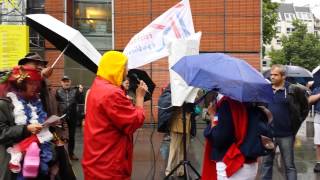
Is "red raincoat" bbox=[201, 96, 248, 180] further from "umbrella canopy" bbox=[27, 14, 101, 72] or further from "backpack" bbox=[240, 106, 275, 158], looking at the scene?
"umbrella canopy" bbox=[27, 14, 101, 72]

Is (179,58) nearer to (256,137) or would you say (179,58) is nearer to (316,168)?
(256,137)

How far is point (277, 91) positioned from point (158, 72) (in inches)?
369

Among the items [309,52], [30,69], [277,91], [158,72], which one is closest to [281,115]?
[277,91]

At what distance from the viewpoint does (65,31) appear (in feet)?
15.9

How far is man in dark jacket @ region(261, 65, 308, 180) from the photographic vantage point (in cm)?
636

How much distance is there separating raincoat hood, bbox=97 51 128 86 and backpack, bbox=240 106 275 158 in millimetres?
1221

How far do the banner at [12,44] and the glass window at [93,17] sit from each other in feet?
23.2

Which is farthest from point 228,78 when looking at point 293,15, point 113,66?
point 293,15

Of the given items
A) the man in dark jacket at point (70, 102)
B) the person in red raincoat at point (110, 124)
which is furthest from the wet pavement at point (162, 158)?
the person in red raincoat at point (110, 124)

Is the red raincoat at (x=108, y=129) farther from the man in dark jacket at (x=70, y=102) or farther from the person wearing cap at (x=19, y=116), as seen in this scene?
the man in dark jacket at (x=70, y=102)

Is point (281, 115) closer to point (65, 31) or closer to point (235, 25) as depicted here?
point (65, 31)

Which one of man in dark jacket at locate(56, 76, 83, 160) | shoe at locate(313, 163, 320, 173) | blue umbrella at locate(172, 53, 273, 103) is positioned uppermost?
blue umbrella at locate(172, 53, 273, 103)

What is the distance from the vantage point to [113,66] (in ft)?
13.6

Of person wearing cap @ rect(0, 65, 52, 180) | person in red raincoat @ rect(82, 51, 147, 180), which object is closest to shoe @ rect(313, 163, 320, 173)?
person in red raincoat @ rect(82, 51, 147, 180)
